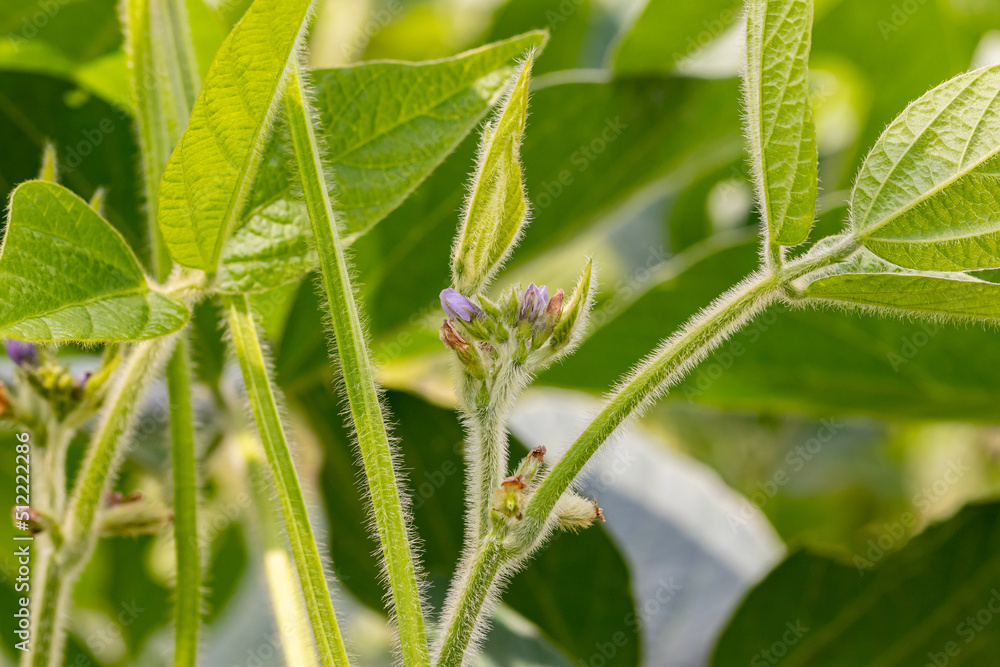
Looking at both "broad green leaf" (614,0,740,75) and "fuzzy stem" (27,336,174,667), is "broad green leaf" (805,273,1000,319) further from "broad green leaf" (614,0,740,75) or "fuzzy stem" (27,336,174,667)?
"broad green leaf" (614,0,740,75)

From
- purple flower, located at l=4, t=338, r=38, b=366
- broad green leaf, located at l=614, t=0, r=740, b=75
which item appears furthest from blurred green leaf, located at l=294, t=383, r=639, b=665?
broad green leaf, located at l=614, t=0, r=740, b=75

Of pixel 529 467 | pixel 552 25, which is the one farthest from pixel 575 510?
pixel 552 25

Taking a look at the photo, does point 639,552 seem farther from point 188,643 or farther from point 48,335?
point 48,335

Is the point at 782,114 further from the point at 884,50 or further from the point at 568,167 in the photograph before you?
the point at 884,50

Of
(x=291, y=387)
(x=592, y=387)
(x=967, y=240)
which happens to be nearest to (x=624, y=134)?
(x=592, y=387)

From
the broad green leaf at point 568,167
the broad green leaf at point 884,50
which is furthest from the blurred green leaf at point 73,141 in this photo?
the broad green leaf at point 884,50

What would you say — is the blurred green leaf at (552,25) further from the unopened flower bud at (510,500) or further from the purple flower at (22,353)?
the unopened flower bud at (510,500)
